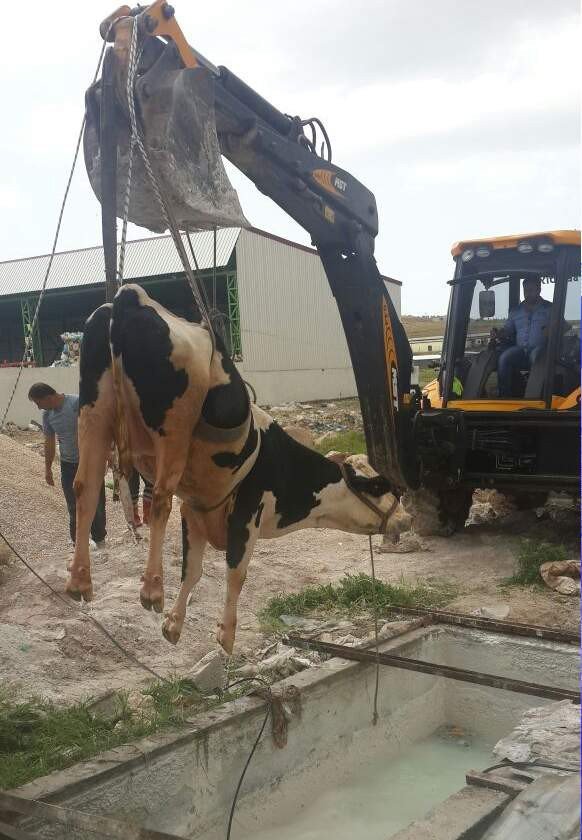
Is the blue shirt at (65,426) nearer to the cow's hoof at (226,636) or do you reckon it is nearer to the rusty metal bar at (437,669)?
the rusty metal bar at (437,669)

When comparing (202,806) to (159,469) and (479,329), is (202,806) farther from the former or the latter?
(479,329)

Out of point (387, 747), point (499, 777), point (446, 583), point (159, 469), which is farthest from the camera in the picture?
point (446, 583)

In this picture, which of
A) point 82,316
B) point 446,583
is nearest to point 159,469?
point 446,583

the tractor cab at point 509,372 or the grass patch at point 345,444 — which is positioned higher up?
the tractor cab at point 509,372

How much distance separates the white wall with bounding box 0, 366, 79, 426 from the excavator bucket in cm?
1349

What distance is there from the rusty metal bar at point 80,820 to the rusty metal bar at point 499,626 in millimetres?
3799

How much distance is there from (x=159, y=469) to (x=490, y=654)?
159 inches

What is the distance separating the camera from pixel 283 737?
4.82 meters

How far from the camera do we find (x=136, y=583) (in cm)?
737

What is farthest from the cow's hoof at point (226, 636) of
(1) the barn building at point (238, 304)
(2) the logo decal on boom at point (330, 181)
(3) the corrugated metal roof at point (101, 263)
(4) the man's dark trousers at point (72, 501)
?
(3) the corrugated metal roof at point (101, 263)

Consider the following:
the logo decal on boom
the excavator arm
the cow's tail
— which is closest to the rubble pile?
the excavator arm

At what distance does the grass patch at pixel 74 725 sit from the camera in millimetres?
4102

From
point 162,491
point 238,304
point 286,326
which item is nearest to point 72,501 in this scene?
point 162,491

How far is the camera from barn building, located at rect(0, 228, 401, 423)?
19.0 meters
